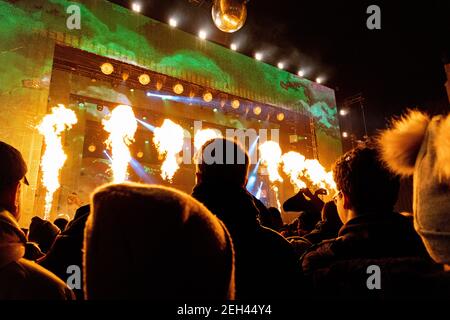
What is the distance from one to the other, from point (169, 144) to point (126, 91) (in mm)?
2643

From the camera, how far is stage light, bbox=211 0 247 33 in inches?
181

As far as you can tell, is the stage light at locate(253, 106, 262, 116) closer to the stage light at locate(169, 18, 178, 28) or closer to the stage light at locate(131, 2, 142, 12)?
the stage light at locate(169, 18, 178, 28)

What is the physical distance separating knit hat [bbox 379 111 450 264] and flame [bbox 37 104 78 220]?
9099mm

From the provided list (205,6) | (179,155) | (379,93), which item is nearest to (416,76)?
(379,93)

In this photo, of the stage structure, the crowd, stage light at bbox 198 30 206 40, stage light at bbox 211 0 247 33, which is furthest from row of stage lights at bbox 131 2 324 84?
the crowd

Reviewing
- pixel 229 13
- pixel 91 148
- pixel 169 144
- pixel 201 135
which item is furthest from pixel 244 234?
pixel 201 135

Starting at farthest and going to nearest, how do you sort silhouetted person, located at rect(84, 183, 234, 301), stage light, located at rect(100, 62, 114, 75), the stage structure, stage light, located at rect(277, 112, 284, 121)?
stage light, located at rect(277, 112, 284, 121) < stage light, located at rect(100, 62, 114, 75) < the stage structure < silhouetted person, located at rect(84, 183, 234, 301)

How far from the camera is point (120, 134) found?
1084 cm

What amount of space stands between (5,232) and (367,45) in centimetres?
1295

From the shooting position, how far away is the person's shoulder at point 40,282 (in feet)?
4.39

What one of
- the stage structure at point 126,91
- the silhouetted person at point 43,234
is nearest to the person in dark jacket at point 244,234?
the silhouetted person at point 43,234

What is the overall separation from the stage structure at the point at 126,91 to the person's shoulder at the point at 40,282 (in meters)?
6.98

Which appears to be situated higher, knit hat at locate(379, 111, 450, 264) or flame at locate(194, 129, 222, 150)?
flame at locate(194, 129, 222, 150)
